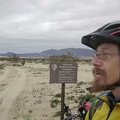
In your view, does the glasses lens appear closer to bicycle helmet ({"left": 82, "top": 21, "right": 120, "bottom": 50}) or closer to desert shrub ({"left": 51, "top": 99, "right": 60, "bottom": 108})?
bicycle helmet ({"left": 82, "top": 21, "right": 120, "bottom": 50})

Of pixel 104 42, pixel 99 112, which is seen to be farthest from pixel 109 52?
pixel 99 112

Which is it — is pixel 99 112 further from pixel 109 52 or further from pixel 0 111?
pixel 0 111

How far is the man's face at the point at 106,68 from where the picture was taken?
65.7 inches

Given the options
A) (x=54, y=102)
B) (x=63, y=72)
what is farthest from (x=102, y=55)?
(x=54, y=102)

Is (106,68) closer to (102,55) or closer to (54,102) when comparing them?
(102,55)

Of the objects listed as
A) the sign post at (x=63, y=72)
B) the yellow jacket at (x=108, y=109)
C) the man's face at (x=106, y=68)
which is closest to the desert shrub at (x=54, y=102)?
the sign post at (x=63, y=72)

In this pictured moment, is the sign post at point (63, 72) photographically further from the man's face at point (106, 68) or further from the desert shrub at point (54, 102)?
the man's face at point (106, 68)

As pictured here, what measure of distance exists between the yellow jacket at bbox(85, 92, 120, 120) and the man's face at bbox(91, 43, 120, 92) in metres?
0.09

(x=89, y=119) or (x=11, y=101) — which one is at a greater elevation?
(x=89, y=119)

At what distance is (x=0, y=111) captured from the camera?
9.60 meters

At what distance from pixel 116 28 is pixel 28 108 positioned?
870 cm

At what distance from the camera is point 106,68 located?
5.49ft

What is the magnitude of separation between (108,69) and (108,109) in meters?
0.24

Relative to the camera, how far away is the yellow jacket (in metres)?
1.58
